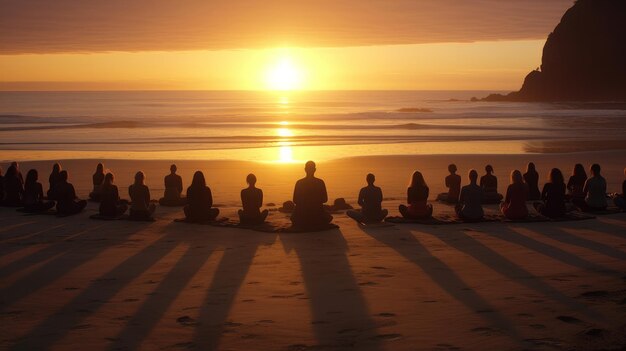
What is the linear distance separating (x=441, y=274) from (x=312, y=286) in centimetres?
186

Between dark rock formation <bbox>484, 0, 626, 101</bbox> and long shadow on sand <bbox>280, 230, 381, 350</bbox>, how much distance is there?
122 metres

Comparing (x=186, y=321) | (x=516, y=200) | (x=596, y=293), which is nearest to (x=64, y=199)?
(x=186, y=321)

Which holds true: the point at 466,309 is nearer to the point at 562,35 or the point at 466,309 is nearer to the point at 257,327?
the point at 257,327

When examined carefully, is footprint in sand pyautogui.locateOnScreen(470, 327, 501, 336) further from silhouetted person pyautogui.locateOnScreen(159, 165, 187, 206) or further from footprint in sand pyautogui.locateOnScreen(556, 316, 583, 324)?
silhouetted person pyautogui.locateOnScreen(159, 165, 187, 206)

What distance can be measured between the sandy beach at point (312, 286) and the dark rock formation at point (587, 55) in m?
122

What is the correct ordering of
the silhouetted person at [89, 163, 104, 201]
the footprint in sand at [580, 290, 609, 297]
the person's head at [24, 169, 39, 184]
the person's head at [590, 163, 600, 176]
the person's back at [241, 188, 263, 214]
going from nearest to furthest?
1. the footprint in sand at [580, 290, 609, 297]
2. the person's back at [241, 188, 263, 214]
3. the person's head at [590, 163, 600, 176]
4. the person's head at [24, 169, 39, 184]
5. the silhouetted person at [89, 163, 104, 201]

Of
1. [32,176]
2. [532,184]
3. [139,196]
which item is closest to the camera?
[139,196]

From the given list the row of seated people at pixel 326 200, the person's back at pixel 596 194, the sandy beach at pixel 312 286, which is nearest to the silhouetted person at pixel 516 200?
the row of seated people at pixel 326 200

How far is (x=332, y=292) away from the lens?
894cm

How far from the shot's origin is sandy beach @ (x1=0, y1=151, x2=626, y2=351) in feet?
23.6

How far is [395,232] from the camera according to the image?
13.4 metres

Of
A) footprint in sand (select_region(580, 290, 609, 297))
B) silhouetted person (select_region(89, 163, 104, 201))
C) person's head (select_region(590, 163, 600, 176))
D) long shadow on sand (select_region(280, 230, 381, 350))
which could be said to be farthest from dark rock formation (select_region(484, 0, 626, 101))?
footprint in sand (select_region(580, 290, 609, 297))

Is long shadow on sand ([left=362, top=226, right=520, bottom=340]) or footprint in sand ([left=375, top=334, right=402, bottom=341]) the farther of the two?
long shadow on sand ([left=362, top=226, right=520, bottom=340])

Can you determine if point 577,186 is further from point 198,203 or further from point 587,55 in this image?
point 587,55
